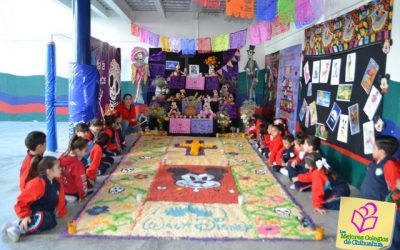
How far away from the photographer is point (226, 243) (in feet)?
9.86

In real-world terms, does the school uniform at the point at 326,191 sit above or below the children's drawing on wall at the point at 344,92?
below

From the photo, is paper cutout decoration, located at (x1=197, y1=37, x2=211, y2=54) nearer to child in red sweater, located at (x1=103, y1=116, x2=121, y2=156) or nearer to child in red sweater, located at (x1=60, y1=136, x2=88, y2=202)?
child in red sweater, located at (x1=103, y1=116, x2=121, y2=156)

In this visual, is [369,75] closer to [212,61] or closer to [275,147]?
[275,147]

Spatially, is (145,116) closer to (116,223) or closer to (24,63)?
(24,63)

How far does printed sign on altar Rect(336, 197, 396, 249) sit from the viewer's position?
2.07 m

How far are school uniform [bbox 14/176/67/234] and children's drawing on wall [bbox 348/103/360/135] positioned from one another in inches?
139

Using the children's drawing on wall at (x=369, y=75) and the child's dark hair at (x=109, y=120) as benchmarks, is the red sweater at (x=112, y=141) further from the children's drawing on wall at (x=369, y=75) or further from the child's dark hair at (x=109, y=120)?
the children's drawing on wall at (x=369, y=75)

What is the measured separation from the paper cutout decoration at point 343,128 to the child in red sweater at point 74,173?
10.8ft

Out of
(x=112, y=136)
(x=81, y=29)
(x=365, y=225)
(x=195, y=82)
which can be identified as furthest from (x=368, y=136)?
(x=195, y=82)

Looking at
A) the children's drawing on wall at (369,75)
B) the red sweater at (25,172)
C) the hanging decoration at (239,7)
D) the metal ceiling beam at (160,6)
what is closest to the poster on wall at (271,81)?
the metal ceiling beam at (160,6)

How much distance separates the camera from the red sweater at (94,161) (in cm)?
448

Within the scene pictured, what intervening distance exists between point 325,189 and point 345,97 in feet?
5.00

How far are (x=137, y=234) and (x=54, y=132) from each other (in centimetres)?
403

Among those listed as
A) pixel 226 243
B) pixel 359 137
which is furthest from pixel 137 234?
pixel 359 137
